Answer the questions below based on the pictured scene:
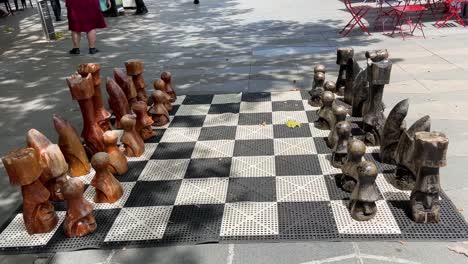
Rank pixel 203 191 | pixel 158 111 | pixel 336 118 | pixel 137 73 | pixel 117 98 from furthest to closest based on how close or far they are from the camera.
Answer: pixel 137 73 → pixel 158 111 → pixel 117 98 → pixel 336 118 → pixel 203 191

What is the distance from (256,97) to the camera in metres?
4.39

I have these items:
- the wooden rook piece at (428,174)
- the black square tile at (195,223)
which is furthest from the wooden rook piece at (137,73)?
the wooden rook piece at (428,174)

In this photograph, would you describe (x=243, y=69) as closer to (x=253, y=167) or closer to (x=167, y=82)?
(x=167, y=82)

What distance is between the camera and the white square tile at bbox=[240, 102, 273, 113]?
3987 millimetres

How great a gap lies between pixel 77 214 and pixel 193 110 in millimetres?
1945

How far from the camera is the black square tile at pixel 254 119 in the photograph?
12.1 ft

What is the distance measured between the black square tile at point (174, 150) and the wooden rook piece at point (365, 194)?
135 centimetres

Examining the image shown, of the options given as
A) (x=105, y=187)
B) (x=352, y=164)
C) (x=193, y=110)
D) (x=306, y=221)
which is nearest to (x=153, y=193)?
(x=105, y=187)

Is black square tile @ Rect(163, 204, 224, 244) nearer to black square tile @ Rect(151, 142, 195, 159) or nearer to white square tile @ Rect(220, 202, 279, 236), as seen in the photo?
white square tile @ Rect(220, 202, 279, 236)

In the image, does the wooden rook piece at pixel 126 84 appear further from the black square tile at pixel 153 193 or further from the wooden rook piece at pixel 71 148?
the black square tile at pixel 153 193

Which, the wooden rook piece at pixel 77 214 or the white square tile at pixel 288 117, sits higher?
the wooden rook piece at pixel 77 214

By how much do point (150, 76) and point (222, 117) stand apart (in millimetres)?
2159

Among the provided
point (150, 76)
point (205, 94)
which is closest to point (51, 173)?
point (205, 94)

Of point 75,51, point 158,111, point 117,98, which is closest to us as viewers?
point 117,98
